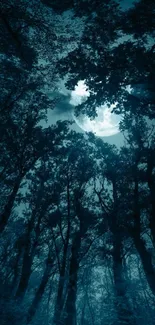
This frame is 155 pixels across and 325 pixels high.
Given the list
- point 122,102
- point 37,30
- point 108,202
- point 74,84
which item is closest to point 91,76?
point 74,84

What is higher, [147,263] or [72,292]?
[147,263]

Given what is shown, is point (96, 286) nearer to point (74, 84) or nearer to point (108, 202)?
point (108, 202)

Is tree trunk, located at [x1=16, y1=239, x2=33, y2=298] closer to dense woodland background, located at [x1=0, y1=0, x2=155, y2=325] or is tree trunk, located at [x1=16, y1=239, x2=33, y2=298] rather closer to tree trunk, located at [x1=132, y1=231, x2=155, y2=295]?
dense woodland background, located at [x1=0, y1=0, x2=155, y2=325]

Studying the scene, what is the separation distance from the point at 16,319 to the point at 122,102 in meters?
13.4

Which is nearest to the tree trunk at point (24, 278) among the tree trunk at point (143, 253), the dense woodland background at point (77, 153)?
the dense woodland background at point (77, 153)

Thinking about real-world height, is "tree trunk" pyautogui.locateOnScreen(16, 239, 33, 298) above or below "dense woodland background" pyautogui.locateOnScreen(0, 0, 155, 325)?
below

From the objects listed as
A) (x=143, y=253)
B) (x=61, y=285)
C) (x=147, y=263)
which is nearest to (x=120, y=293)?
(x=147, y=263)

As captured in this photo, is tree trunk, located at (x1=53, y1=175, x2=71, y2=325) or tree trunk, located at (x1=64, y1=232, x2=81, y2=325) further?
tree trunk, located at (x1=64, y1=232, x2=81, y2=325)

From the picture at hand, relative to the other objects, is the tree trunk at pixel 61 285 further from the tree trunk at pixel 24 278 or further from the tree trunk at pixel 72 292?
the tree trunk at pixel 24 278

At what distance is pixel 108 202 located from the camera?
18.8 m

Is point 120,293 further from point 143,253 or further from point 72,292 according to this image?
point 72,292

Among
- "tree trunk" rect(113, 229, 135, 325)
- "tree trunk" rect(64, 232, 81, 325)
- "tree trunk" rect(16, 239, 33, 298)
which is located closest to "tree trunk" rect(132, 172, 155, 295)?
"tree trunk" rect(113, 229, 135, 325)

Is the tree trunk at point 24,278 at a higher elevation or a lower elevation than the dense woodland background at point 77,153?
lower

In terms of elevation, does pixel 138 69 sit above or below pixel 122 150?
below
